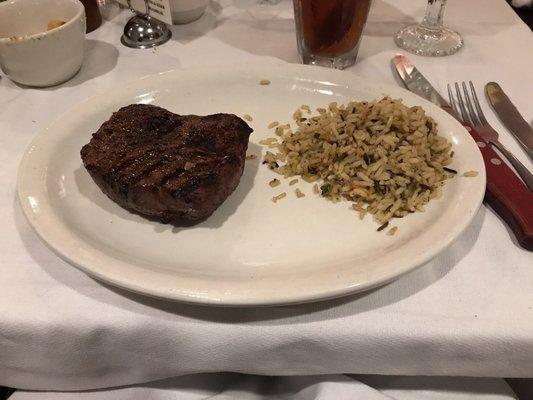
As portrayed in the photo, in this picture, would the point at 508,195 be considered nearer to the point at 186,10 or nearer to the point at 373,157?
the point at 373,157

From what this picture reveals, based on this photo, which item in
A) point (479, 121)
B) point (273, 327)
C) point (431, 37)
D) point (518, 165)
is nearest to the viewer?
point (273, 327)

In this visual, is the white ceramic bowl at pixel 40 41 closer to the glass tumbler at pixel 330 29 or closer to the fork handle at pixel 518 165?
the glass tumbler at pixel 330 29

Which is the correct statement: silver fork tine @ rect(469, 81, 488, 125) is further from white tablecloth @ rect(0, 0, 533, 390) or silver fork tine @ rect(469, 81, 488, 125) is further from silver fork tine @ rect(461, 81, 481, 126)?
white tablecloth @ rect(0, 0, 533, 390)

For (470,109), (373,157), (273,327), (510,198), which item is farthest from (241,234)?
(470,109)

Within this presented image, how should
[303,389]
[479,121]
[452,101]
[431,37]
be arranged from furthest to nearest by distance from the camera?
[431,37] → [452,101] → [479,121] → [303,389]

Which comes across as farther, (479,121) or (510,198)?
(479,121)

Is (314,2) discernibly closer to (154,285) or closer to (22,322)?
(154,285)

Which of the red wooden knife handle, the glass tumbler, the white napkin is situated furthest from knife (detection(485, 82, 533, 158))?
the white napkin
